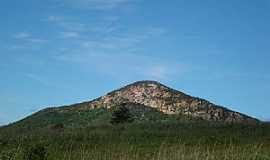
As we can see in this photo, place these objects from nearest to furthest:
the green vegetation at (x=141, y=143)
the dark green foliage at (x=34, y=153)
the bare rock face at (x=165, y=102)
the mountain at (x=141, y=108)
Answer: the dark green foliage at (x=34, y=153), the green vegetation at (x=141, y=143), the mountain at (x=141, y=108), the bare rock face at (x=165, y=102)

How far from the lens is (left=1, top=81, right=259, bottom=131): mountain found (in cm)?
6269

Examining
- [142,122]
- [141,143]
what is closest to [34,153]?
[141,143]

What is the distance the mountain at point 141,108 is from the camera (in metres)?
62.7

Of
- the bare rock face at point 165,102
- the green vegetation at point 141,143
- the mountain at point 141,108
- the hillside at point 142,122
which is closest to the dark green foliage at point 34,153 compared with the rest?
the green vegetation at point 141,143

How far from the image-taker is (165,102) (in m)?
68.5

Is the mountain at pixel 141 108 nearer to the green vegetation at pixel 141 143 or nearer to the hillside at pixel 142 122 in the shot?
the hillside at pixel 142 122

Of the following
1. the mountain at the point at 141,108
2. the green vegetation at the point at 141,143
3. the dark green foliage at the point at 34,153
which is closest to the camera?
the dark green foliage at the point at 34,153

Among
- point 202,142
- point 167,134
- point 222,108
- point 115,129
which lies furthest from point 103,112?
point 202,142

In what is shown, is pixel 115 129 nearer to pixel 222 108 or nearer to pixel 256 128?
pixel 256 128

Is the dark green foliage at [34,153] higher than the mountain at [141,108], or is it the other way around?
the mountain at [141,108]

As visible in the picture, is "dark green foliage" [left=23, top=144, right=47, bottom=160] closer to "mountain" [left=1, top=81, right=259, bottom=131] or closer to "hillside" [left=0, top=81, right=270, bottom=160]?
"hillside" [left=0, top=81, right=270, bottom=160]

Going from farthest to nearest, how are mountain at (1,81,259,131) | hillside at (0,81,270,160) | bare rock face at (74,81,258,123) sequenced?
1. bare rock face at (74,81,258,123)
2. mountain at (1,81,259,131)
3. hillside at (0,81,270,160)

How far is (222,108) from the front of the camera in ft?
224

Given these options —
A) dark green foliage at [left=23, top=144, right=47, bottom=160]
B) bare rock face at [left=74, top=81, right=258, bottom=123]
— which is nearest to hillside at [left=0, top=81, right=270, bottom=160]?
bare rock face at [left=74, top=81, right=258, bottom=123]
